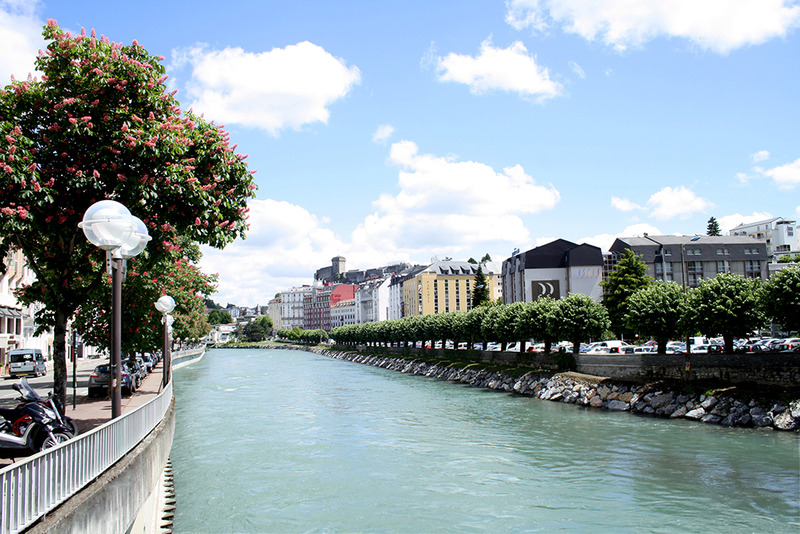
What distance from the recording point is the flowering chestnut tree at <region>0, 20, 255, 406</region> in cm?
1455

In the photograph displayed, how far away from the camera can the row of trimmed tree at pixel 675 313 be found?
32.2m

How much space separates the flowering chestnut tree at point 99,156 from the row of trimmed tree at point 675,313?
29.9m

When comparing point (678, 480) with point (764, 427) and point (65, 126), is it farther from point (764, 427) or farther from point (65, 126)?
point (65, 126)

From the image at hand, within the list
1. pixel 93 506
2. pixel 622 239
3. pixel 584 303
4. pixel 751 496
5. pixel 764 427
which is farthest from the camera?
pixel 622 239

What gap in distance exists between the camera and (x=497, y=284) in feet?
560

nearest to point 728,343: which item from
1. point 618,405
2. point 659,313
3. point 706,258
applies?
point 659,313

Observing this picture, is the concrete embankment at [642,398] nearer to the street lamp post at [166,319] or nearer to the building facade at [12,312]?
the street lamp post at [166,319]

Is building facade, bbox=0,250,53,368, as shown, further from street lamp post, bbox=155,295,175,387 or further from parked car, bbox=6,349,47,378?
street lamp post, bbox=155,295,175,387

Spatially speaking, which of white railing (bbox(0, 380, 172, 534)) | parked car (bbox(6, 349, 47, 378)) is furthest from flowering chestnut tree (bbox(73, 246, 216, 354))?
parked car (bbox(6, 349, 47, 378))

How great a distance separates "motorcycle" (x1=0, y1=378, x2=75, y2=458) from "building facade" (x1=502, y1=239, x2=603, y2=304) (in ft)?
327

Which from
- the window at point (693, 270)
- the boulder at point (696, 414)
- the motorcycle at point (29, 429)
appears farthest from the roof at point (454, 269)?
the motorcycle at point (29, 429)

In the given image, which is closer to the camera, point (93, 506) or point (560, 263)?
point (93, 506)

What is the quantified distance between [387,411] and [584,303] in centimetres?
1977

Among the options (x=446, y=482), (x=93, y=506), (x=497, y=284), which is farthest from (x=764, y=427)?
(x=497, y=284)
